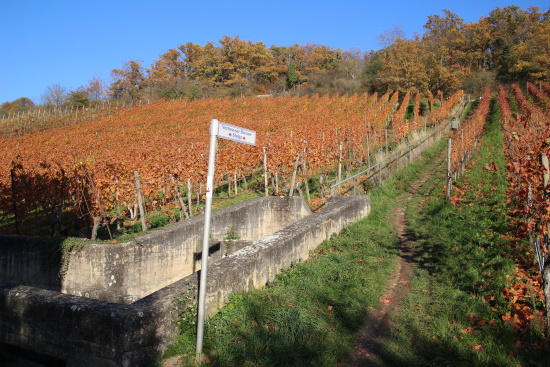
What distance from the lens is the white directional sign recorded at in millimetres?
4297

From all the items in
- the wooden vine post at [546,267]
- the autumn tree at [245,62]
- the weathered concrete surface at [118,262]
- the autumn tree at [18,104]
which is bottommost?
the weathered concrete surface at [118,262]

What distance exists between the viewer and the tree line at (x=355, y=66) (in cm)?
5497

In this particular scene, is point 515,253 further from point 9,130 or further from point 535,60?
point 535,60

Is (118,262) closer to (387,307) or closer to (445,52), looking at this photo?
(387,307)

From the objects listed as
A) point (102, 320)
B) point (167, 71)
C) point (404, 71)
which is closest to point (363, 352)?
point (102, 320)

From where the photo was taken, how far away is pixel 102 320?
4172 mm

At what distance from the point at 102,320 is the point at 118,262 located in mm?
3063

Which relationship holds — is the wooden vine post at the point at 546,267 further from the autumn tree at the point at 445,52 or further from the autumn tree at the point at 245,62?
the autumn tree at the point at 245,62

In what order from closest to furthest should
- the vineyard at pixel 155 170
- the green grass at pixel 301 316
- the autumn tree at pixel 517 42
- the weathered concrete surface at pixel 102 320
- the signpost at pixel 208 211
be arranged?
the weathered concrete surface at pixel 102 320 < the signpost at pixel 208 211 < the green grass at pixel 301 316 < the vineyard at pixel 155 170 < the autumn tree at pixel 517 42

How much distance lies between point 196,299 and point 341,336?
1748 mm

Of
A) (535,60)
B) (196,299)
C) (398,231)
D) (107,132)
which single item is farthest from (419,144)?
(535,60)

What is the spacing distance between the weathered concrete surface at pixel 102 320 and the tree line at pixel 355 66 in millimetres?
53846

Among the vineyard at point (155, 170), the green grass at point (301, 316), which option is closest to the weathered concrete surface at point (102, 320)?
the green grass at point (301, 316)

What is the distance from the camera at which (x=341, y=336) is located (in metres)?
4.82
